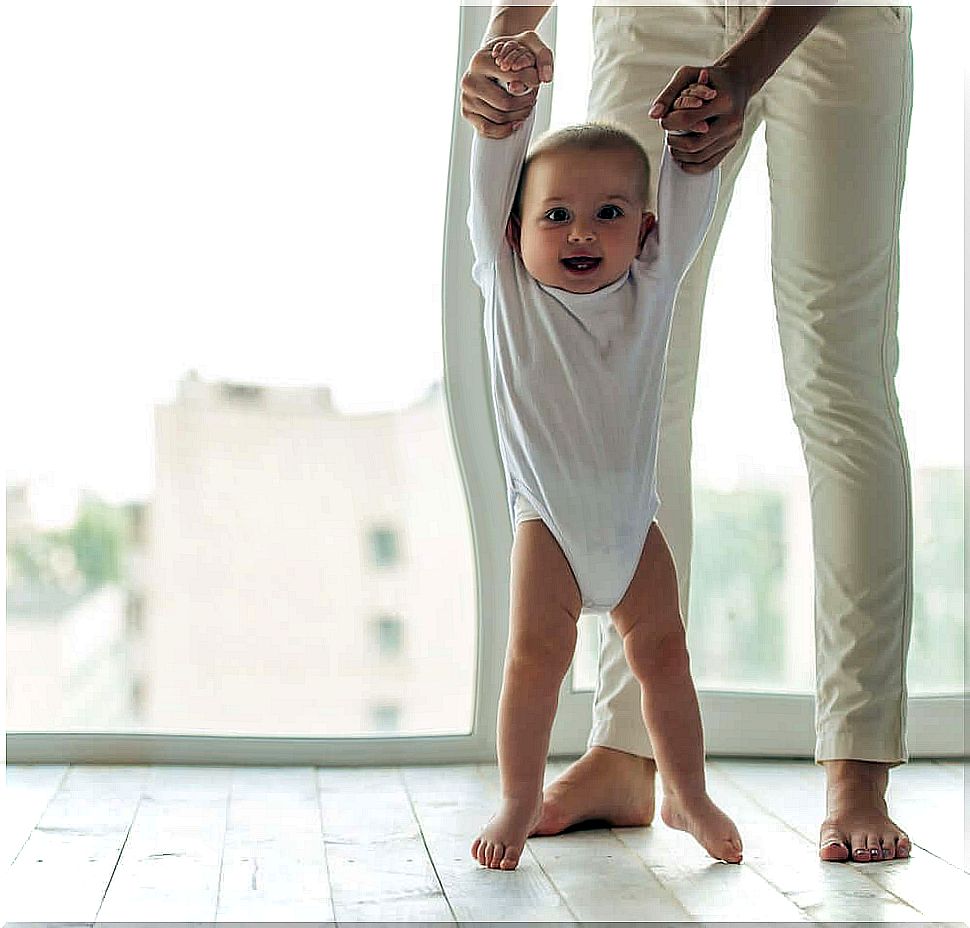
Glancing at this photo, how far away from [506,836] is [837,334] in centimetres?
66

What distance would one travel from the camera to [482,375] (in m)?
1.94

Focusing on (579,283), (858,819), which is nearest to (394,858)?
(858,819)

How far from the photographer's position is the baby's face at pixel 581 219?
1.30m

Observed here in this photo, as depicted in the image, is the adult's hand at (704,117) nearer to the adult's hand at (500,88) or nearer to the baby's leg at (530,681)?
the adult's hand at (500,88)

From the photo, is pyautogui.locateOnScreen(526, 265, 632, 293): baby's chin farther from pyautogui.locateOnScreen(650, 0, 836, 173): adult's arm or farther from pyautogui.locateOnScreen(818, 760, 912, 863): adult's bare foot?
pyautogui.locateOnScreen(818, 760, 912, 863): adult's bare foot

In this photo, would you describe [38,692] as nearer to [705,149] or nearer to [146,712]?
[146,712]

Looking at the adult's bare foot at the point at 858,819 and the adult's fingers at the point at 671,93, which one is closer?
the adult's fingers at the point at 671,93

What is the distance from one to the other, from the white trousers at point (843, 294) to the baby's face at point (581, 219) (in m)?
0.27

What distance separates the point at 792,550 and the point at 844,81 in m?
0.85

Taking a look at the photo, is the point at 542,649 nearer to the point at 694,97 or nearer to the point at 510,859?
the point at 510,859

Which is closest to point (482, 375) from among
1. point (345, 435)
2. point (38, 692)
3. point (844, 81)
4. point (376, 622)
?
point (345, 435)

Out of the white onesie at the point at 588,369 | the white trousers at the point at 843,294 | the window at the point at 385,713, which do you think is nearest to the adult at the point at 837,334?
the white trousers at the point at 843,294

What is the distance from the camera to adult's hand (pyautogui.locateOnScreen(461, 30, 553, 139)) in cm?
123

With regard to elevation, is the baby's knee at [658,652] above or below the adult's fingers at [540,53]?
below
